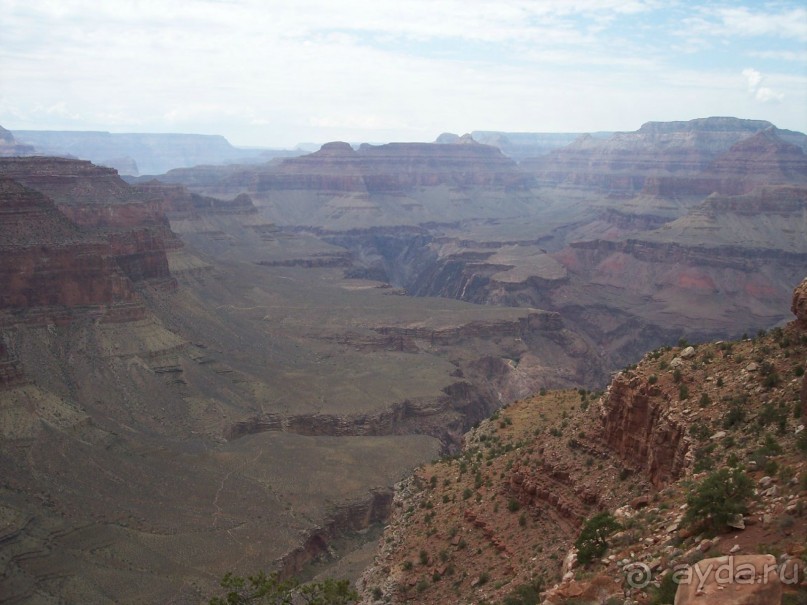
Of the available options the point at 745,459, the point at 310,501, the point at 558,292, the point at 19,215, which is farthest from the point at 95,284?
the point at 558,292

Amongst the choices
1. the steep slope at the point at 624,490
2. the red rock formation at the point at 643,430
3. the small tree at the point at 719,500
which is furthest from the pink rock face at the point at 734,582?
the red rock formation at the point at 643,430

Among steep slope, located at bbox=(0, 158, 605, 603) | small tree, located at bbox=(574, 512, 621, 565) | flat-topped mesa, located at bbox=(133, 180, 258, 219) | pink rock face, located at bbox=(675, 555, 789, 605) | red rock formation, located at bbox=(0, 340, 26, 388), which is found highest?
flat-topped mesa, located at bbox=(133, 180, 258, 219)

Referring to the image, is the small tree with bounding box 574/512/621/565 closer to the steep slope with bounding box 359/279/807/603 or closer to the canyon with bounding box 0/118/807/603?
the steep slope with bounding box 359/279/807/603

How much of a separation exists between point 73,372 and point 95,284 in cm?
775

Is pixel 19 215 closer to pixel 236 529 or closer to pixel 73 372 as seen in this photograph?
pixel 73 372

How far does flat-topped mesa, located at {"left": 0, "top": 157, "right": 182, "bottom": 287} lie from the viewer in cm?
7775

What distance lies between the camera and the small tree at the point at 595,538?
18.0 meters

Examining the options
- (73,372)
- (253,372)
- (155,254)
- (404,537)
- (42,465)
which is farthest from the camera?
(155,254)

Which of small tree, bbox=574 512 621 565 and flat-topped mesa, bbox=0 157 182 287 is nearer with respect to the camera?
small tree, bbox=574 512 621 565

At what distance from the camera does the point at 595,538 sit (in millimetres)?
18219

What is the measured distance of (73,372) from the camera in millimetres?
59875

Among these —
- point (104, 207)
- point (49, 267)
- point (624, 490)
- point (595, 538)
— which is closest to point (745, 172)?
point (104, 207)

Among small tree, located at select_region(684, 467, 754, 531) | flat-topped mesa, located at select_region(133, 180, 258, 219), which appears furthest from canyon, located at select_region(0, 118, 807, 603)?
small tree, located at select_region(684, 467, 754, 531)

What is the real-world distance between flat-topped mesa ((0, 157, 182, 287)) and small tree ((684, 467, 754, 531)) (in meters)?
66.7
